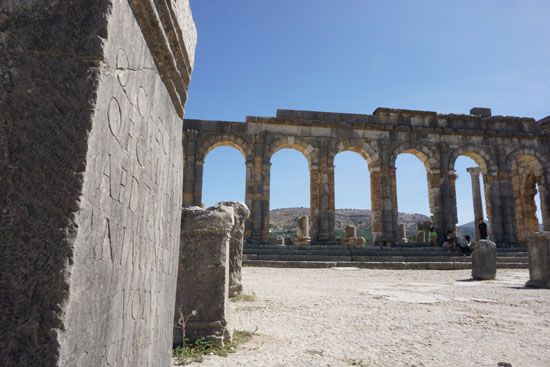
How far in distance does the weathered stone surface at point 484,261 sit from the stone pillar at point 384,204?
323 inches

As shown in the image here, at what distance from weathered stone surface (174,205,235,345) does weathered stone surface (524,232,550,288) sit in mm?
6922

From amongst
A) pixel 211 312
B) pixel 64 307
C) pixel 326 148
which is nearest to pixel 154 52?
pixel 64 307

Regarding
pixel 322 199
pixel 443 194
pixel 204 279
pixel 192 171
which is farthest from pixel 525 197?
pixel 204 279

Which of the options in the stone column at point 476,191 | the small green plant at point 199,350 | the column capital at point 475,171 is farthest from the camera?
the column capital at point 475,171

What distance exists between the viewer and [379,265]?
12.4 m

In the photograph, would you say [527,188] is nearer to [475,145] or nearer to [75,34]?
[475,145]

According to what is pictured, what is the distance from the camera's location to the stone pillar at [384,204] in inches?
680

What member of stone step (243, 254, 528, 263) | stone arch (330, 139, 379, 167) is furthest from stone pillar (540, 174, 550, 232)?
stone arch (330, 139, 379, 167)

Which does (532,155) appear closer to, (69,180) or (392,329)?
(392,329)

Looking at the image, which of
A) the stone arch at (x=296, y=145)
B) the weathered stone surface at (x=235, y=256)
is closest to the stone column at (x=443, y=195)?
the stone arch at (x=296, y=145)

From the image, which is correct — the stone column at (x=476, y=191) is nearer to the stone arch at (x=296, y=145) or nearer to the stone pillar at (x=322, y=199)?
the stone pillar at (x=322, y=199)

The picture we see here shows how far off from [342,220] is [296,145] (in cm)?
2911

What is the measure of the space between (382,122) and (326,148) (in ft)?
10.5

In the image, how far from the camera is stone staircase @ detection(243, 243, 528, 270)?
12250 millimetres
